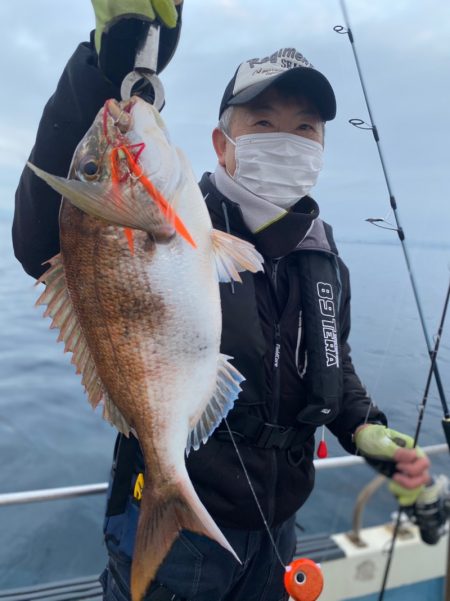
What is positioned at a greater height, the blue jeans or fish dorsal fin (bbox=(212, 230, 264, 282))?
fish dorsal fin (bbox=(212, 230, 264, 282))

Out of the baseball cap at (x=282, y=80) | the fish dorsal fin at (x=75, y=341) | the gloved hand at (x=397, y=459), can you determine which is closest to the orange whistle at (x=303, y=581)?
the gloved hand at (x=397, y=459)

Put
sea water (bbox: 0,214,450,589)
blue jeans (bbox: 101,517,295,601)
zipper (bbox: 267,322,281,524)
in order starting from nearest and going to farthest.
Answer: blue jeans (bbox: 101,517,295,601) < zipper (bbox: 267,322,281,524) < sea water (bbox: 0,214,450,589)

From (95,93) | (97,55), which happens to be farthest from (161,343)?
(97,55)

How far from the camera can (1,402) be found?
7.32 m

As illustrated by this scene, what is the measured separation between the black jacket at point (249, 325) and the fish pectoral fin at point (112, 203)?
289mm

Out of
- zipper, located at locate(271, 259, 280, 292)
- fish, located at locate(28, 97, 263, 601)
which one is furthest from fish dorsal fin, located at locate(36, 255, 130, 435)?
zipper, located at locate(271, 259, 280, 292)

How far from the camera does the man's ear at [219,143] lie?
2.20m

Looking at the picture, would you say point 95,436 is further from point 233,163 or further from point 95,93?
point 95,93

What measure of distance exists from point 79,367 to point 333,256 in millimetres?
1303

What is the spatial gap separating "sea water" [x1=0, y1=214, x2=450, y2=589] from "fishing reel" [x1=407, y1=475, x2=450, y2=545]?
83 mm

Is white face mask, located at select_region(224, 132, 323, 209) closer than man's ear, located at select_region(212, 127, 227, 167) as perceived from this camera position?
Yes

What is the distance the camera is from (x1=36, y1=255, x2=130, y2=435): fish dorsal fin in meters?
1.47

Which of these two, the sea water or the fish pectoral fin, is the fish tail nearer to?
the sea water

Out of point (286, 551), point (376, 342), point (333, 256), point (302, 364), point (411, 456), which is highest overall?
point (333, 256)
